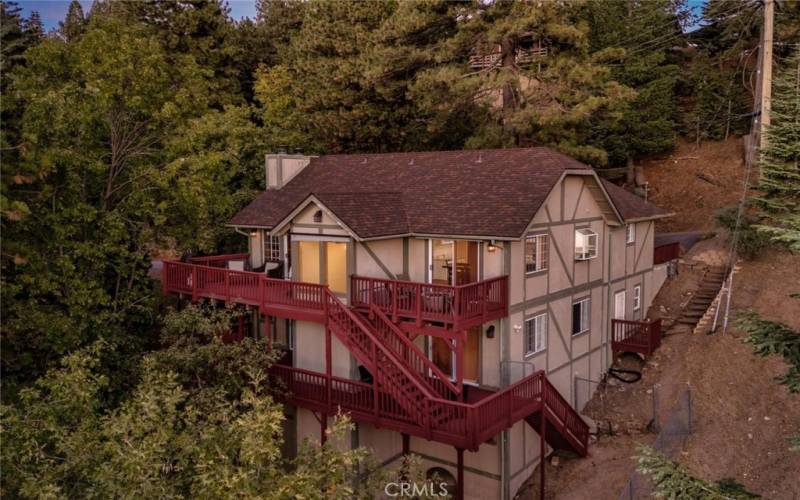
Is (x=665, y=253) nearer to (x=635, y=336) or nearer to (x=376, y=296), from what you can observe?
(x=635, y=336)

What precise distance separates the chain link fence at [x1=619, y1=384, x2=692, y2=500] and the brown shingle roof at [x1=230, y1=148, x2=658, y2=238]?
6791 mm

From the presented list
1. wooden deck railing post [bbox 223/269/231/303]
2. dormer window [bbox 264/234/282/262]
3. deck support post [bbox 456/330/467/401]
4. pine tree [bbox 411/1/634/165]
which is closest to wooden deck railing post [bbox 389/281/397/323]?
deck support post [bbox 456/330/467/401]

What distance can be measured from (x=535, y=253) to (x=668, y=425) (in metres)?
6.15

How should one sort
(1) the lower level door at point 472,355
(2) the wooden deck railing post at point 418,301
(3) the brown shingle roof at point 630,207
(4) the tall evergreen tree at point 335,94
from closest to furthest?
1. (2) the wooden deck railing post at point 418,301
2. (1) the lower level door at point 472,355
3. (3) the brown shingle roof at point 630,207
4. (4) the tall evergreen tree at point 335,94

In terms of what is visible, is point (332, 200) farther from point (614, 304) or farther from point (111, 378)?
point (614, 304)

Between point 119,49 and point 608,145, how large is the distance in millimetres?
29585

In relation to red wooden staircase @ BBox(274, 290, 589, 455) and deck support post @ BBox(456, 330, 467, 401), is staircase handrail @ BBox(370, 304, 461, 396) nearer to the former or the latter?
red wooden staircase @ BBox(274, 290, 589, 455)

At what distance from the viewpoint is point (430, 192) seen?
2069 centimetres

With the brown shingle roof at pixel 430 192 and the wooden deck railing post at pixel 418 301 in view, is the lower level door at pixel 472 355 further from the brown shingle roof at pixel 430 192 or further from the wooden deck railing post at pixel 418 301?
the brown shingle roof at pixel 430 192

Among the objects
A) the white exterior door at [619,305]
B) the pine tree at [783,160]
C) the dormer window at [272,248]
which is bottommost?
the white exterior door at [619,305]

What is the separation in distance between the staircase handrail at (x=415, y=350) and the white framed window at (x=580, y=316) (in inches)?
267

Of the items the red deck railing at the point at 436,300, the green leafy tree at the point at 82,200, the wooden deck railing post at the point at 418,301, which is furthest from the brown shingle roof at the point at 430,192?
the green leafy tree at the point at 82,200

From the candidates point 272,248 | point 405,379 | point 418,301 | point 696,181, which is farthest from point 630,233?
point 696,181

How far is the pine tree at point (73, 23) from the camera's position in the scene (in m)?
47.9
